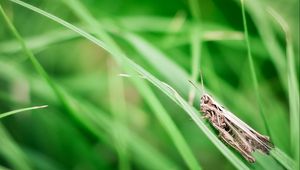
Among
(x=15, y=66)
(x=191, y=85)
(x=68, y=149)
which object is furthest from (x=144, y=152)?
(x=15, y=66)

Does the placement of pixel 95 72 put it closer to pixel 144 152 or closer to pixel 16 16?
pixel 16 16

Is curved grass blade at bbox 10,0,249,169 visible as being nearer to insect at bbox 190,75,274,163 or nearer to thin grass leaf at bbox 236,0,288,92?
insect at bbox 190,75,274,163

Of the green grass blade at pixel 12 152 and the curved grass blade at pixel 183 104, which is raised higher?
the green grass blade at pixel 12 152

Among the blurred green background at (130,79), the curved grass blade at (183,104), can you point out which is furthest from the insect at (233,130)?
the blurred green background at (130,79)

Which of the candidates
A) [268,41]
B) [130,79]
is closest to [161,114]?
[130,79]

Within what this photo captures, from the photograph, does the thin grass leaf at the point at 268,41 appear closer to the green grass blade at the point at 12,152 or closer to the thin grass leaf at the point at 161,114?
the thin grass leaf at the point at 161,114

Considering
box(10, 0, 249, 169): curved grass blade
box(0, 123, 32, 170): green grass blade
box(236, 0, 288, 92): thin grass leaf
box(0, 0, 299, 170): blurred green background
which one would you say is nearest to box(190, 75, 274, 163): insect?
box(10, 0, 249, 169): curved grass blade
